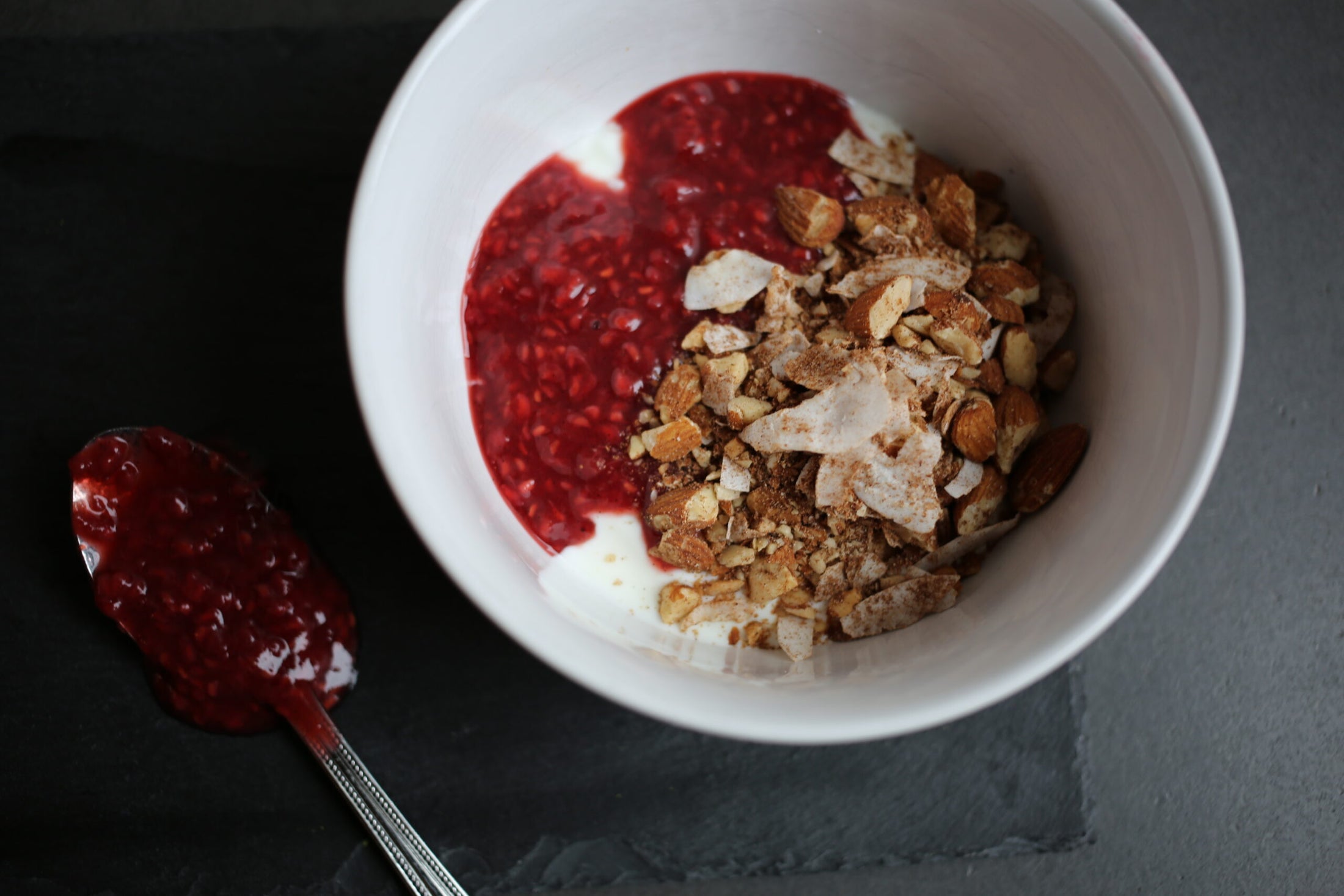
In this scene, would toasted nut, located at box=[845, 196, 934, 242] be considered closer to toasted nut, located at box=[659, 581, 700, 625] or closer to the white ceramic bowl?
the white ceramic bowl

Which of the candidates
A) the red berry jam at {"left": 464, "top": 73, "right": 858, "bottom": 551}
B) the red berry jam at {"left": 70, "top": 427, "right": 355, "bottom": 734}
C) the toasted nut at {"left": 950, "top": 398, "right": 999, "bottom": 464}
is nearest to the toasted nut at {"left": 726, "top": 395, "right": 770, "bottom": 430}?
the red berry jam at {"left": 464, "top": 73, "right": 858, "bottom": 551}

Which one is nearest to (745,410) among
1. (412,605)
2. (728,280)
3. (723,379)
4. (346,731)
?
(723,379)

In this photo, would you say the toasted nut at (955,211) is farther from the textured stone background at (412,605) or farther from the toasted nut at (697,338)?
the textured stone background at (412,605)

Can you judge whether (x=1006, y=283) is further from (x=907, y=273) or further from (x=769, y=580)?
(x=769, y=580)

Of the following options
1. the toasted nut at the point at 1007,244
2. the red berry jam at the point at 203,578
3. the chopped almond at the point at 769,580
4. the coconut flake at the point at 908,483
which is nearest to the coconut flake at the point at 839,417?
the coconut flake at the point at 908,483

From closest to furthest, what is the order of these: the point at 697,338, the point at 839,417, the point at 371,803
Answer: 1. the point at 839,417
2. the point at 697,338
3. the point at 371,803

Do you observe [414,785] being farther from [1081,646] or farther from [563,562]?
[1081,646]
